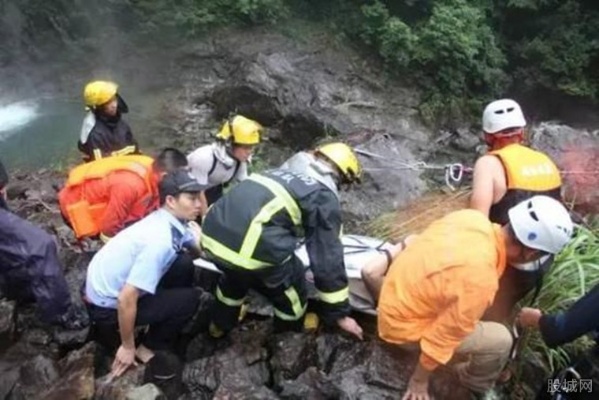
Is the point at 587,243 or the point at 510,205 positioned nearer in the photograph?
the point at 510,205

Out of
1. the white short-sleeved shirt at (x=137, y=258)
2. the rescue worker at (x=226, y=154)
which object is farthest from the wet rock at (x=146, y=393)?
the rescue worker at (x=226, y=154)

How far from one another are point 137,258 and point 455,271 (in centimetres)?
189

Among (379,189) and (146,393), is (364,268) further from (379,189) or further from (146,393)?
(379,189)

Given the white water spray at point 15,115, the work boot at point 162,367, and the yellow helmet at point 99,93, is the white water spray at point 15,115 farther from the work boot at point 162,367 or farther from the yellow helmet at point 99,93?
the work boot at point 162,367

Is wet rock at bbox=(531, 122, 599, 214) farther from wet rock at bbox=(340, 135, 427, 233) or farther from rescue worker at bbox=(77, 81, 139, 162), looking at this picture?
rescue worker at bbox=(77, 81, 139, 162)

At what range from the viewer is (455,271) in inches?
119

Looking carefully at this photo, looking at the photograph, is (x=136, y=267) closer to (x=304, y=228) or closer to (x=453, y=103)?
(x=304, y=228)

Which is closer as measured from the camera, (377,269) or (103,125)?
(377,269)

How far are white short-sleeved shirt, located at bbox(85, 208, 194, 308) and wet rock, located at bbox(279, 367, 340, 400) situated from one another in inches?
39.4

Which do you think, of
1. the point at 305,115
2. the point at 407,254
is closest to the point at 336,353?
the point at 407,254

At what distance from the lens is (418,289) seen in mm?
3221

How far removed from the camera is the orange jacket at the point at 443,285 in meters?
3.03

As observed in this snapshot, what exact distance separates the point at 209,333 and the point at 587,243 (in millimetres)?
2665

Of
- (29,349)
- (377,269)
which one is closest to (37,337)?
(29,349)
